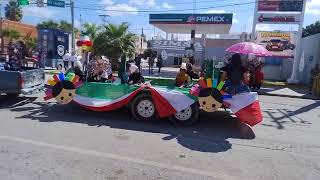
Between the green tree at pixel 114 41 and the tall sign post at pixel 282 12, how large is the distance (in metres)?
10.0

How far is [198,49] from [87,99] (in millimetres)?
29408

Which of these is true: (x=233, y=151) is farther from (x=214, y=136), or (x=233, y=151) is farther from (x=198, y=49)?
(x=198, y=49)

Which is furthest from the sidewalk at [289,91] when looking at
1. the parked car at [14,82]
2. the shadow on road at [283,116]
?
the parked car at [14,82]

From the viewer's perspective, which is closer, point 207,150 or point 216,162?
point 216,162

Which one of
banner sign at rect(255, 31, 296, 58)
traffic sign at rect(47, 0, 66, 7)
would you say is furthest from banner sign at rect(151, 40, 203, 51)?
banner sign at rect(255, 31, 296, 58)

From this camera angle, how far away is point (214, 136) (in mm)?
7520

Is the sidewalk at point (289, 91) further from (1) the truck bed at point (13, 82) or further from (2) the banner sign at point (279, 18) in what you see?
(1) the truck bed at point (13, 82)

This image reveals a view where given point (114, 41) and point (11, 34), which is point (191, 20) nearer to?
point (114, 41)

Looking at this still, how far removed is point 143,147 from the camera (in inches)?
255

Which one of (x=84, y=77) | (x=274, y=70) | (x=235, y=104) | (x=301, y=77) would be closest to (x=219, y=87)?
(x=235, y=104)

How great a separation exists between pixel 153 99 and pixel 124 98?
753 mm

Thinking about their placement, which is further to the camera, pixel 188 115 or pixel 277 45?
pixel 277 45

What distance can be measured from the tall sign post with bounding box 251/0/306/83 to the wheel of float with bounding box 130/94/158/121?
14.9 metres

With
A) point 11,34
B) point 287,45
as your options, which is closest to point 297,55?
point 287,45
